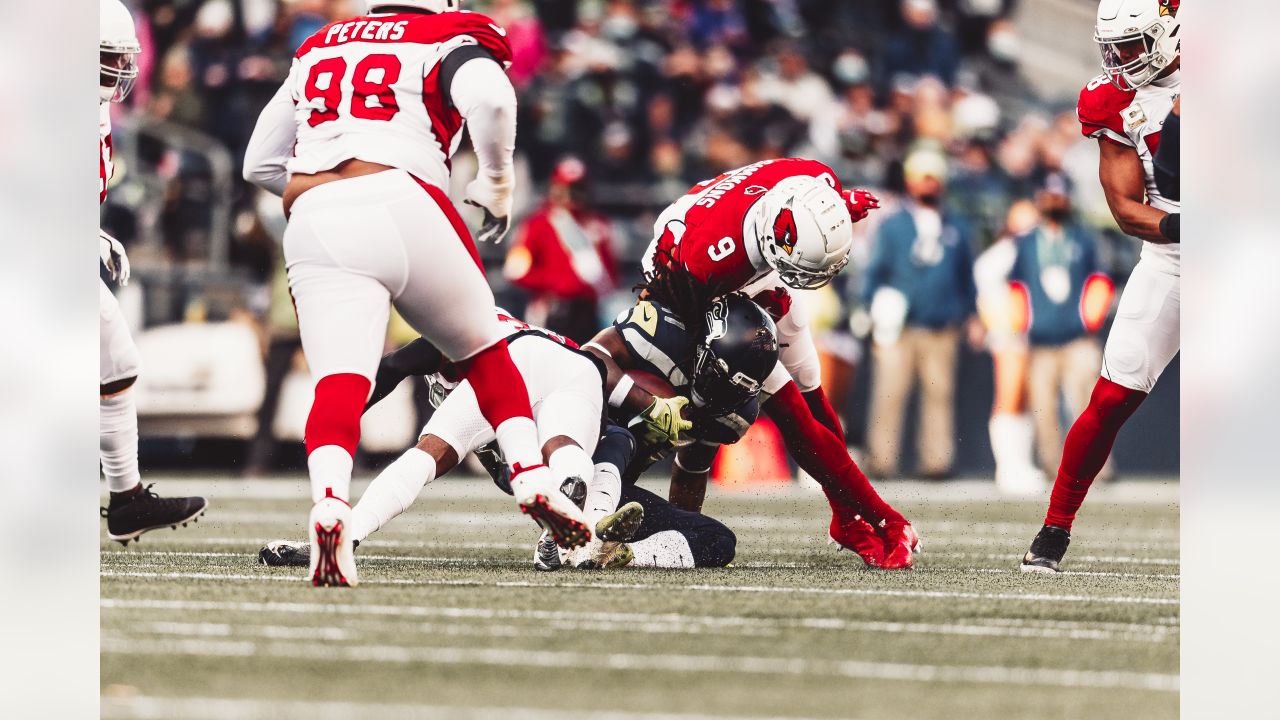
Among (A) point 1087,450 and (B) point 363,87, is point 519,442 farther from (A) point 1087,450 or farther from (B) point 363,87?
(A) point 1087,450

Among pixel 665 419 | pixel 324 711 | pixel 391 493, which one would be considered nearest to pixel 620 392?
pixel 665 419

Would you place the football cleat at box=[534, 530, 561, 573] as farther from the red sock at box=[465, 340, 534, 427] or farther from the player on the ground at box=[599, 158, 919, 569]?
the red sock at box=[465, 340, 534, 427]

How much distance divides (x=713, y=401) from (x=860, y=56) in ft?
25.2

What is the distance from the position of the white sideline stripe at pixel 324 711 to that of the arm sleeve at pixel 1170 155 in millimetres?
2903

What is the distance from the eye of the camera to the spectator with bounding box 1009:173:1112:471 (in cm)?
1005

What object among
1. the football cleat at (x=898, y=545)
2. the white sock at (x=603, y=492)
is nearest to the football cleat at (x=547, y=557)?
the white sock at (x=603, y=492)

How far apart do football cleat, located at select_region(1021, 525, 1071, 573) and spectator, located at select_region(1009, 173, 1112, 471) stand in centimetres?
471

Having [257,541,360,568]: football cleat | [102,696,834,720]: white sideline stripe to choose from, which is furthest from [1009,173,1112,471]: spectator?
[102,696,834,720]: white sideline stripe

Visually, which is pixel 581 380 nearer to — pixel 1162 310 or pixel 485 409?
pixel 485 409

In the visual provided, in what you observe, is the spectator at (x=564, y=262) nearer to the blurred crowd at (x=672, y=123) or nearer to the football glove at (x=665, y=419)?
the blurred crowd at (x=672, y=123)

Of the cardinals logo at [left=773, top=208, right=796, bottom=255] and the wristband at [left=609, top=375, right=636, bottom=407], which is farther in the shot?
the wristband at [left=609, top=375, right=636, bottom=407]

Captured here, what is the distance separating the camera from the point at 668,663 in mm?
3326

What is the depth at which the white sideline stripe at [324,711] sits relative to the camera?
2.81 m
